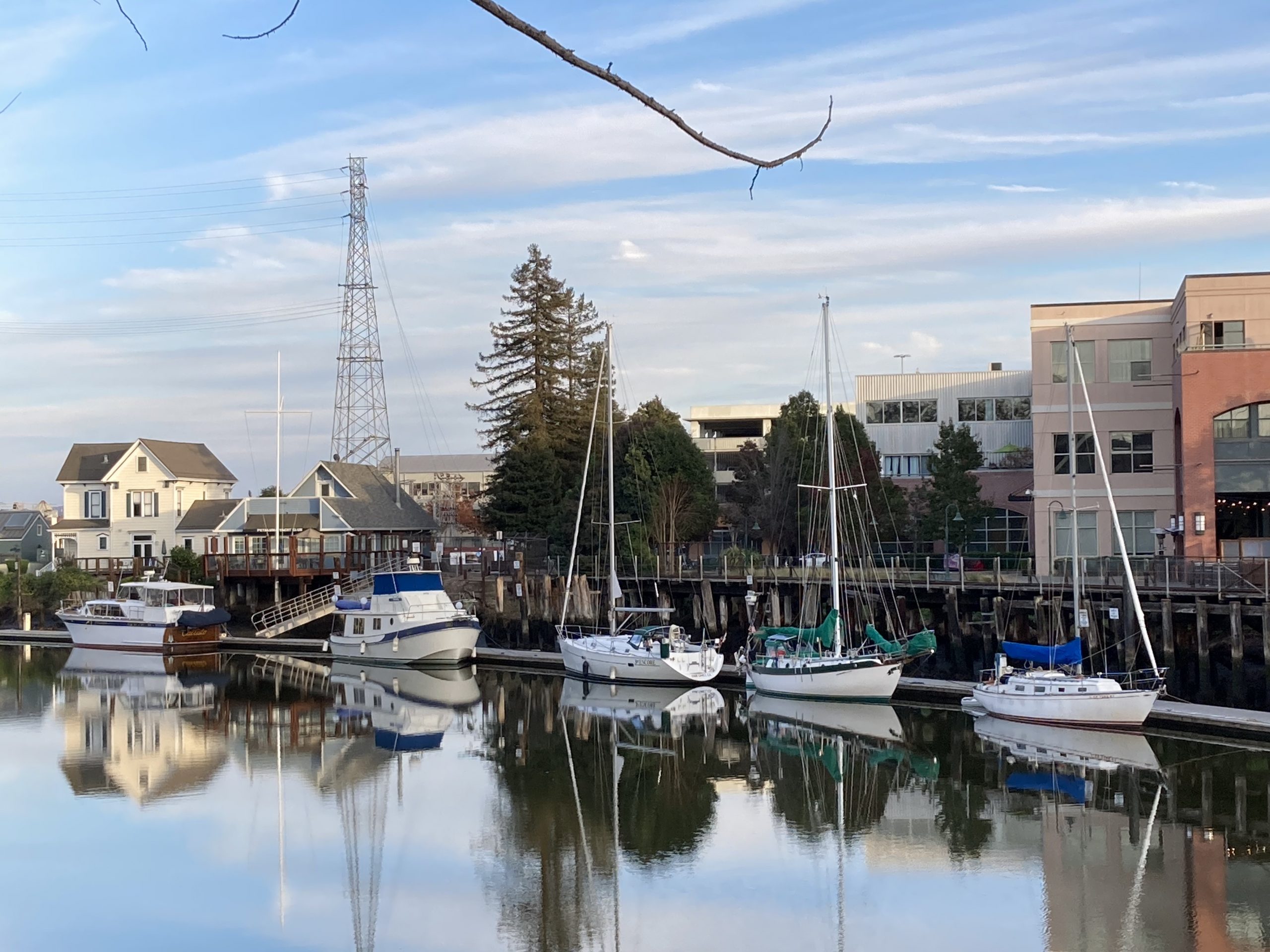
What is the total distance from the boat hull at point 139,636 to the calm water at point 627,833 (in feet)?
53.6

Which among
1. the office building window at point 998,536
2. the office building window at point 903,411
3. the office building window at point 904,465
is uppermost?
the office building window at point 903,411

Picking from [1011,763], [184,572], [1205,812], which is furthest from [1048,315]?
[184,572]

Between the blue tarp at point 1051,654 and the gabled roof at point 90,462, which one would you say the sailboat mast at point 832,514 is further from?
the gabled roof at point 90,462

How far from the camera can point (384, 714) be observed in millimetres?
38219

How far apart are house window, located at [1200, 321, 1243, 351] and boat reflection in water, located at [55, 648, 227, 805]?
32.2 meters

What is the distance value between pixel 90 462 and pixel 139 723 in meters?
42.6

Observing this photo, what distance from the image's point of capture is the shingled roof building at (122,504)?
7375 centimetres

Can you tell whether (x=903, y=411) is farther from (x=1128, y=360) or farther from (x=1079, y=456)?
(x=1079, y=456)

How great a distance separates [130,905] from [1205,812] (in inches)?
727

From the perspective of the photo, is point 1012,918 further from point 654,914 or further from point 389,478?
point 389,478

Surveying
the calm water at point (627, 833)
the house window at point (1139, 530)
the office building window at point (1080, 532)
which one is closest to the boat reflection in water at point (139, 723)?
the calm water at point (627, 833)

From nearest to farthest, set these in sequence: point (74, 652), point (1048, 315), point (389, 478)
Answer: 1. point (1048, 315)
2. point (74, 652)
3. point (389, 478)

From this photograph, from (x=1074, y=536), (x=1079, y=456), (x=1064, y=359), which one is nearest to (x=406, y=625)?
(x=1074, y=536)

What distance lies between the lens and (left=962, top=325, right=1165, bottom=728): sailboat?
30.6 meters
